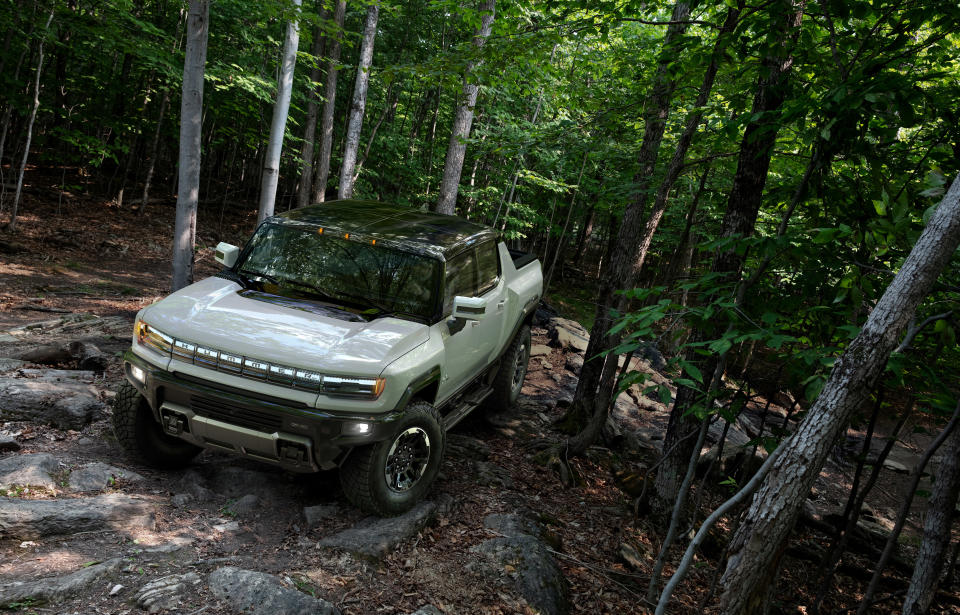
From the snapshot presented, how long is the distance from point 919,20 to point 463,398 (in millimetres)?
4225

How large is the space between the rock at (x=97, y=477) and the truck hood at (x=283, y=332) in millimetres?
1147

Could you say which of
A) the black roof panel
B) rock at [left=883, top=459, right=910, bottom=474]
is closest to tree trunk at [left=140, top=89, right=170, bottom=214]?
the black roof panel

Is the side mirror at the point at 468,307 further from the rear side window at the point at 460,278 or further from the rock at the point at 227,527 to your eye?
the rock at the point at 227,527

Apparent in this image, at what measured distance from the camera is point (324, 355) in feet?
11.2

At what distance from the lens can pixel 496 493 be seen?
4.70 metres

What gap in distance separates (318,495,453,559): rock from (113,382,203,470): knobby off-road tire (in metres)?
1.50

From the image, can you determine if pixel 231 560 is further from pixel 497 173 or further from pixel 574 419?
pixel 497 173

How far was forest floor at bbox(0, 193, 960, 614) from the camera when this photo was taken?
3.05m

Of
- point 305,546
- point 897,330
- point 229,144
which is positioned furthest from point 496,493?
point 229,144

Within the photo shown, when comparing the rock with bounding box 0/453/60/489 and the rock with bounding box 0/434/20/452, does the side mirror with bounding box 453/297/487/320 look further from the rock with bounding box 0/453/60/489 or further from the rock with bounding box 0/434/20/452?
the rock with bounding box 0/434/20/452

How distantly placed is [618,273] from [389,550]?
141 inches

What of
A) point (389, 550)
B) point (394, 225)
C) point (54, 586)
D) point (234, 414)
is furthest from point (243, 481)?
point (394, 225)

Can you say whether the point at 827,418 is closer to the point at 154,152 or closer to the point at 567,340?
the point at 567,340

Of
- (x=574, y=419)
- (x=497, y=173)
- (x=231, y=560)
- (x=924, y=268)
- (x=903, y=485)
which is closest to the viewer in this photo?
(x=924, y=268)
